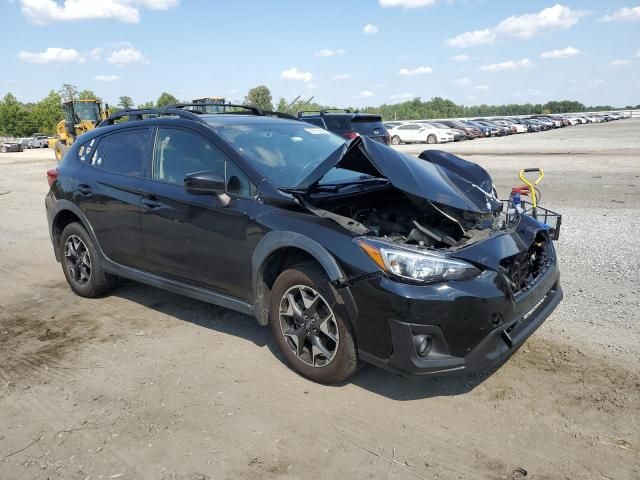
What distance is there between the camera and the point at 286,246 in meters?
3.51

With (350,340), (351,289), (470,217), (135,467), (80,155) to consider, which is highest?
(80,155)

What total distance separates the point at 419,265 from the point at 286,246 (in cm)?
92

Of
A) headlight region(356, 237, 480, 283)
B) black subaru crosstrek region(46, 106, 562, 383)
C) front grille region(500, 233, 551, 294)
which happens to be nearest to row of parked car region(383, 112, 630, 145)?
black subaru crosstrek region(46, 106, 562, 383)

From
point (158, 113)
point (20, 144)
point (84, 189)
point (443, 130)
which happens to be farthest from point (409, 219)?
point (20, 144)

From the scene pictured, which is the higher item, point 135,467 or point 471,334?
point 471,334

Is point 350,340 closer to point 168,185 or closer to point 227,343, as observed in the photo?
point 227,343

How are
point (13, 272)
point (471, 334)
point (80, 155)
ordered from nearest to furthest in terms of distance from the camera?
point (471, 334) < point (80, 155) < point (13, 272)

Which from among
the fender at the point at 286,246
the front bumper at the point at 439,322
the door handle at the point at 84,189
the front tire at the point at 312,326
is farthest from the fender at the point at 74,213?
the front bumper at the point at 439,322

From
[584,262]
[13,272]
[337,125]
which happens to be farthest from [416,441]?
[337,125]

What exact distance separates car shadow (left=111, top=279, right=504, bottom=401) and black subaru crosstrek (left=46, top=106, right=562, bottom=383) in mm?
356

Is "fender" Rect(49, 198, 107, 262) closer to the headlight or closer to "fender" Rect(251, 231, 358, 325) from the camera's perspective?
"fender" Rect(251, 231, 358, 325)

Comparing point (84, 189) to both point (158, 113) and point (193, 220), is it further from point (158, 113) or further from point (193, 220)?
point (193, 220)

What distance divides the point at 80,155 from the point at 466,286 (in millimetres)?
4284

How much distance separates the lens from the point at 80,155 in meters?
5.48
